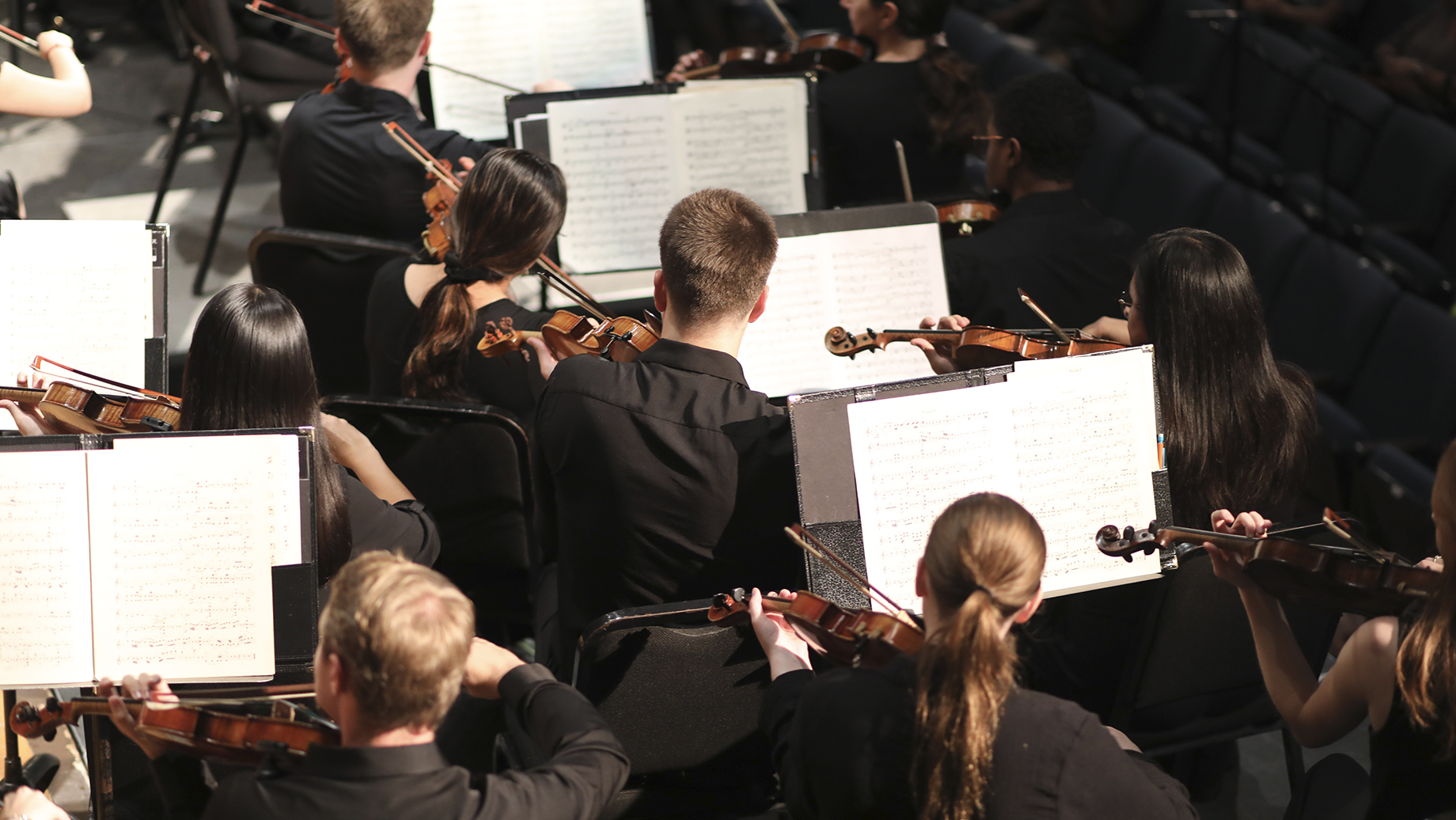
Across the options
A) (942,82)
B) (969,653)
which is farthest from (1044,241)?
(969,653)

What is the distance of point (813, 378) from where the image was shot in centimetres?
298

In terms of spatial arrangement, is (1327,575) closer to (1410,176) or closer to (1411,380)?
(1411,380)

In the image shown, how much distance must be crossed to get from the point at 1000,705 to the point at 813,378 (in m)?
1.48

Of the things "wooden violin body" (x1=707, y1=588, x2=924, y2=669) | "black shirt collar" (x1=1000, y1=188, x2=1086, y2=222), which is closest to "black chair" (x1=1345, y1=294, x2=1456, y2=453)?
"black shirt collar" (x1=1000, y1=188, x2=1086, y2=222)

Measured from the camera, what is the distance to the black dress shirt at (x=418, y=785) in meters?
1.50

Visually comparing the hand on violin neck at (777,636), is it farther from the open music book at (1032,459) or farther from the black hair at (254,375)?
the black hair at (254,375)

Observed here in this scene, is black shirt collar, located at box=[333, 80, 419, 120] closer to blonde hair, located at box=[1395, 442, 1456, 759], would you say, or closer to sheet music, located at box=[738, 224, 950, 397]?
sheet music, located at box=[738, 224, 950, 397]

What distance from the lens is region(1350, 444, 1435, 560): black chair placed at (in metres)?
3.34

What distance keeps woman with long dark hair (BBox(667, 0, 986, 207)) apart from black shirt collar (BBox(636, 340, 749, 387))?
196cm

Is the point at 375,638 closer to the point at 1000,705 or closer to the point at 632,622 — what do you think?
the point at 632,622

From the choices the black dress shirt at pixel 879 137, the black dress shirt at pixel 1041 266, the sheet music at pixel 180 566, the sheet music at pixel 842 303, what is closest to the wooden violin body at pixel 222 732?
the sheet music at pixel 180 566

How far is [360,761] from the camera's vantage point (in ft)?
5.00

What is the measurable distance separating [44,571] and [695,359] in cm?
108

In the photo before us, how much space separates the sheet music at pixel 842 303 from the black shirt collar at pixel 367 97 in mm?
1355
